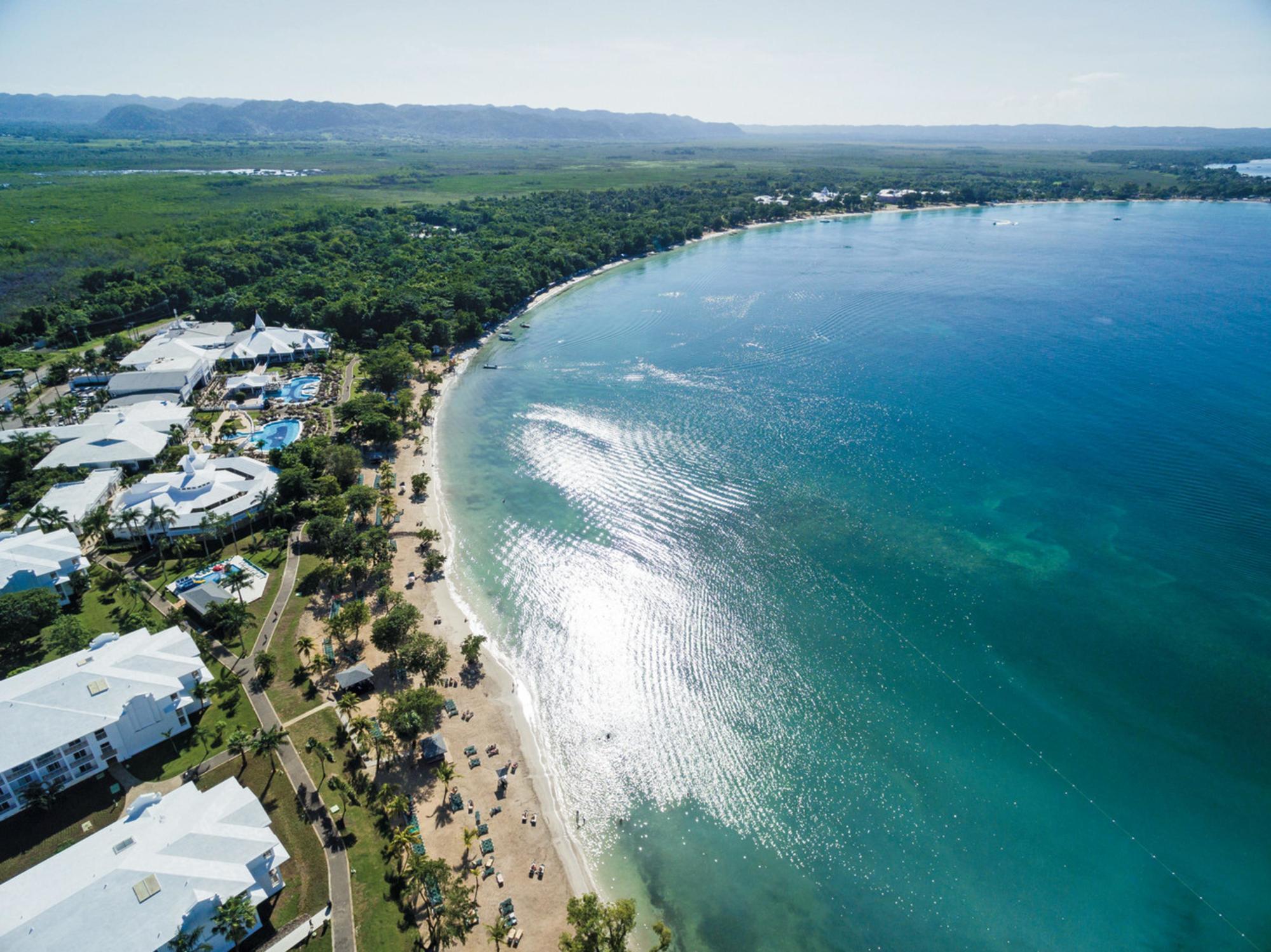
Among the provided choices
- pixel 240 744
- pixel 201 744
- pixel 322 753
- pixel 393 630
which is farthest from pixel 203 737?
pixel 393 630

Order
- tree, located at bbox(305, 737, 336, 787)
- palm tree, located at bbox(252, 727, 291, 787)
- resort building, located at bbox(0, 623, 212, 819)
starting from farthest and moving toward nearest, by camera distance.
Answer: tree, located at bbox(305, 737, 336, 787), palm tree, located at bbox(252, 727, 291, 787), resort building, located at bbox(0, 623, 212, 819)

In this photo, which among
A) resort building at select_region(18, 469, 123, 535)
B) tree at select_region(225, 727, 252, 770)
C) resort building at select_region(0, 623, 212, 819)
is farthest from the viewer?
resort building at select_region(18, 469, 123, 535)

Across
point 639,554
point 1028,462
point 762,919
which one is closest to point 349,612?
point 639,554

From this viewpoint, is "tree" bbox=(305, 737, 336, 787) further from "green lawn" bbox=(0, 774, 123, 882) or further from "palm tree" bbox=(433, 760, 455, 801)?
"green lawn" bbox=(0, 774, 123, 882)

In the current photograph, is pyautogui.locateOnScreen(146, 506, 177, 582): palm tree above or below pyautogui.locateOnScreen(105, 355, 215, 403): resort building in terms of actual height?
below

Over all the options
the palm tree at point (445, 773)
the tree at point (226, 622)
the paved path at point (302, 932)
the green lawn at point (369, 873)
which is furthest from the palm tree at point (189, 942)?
the tree at point (226, 622)

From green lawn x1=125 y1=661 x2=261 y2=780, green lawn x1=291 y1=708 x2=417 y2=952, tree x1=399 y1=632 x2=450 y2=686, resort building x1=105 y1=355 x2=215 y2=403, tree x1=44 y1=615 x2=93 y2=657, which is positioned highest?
resort building x1=105 y1=355 x2=215 y2=403

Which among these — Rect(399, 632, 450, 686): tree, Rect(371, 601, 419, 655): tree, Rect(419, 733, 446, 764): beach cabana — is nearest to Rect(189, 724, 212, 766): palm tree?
Rect(371, 601, 419, 655): tree
